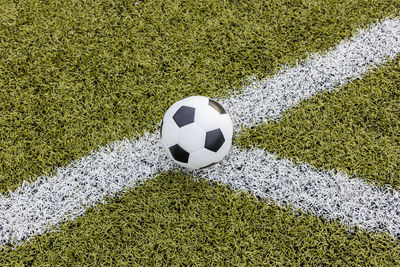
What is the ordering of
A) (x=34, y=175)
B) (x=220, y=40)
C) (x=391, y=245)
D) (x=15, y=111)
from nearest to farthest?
(x=391, y=245), (x=34, y=175), (x=15, y=111), (x=220, y=40)

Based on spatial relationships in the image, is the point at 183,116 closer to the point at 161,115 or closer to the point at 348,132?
the point at 161,115

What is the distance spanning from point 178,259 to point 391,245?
4.73 ft

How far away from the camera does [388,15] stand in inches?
104

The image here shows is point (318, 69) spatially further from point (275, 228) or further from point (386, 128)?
point (275, 228)

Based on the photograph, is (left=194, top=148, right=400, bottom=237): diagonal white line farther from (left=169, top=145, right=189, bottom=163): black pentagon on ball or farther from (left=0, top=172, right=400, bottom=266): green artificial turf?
(left=169, top=145, right=189, bottom=163): black pentagon on ball

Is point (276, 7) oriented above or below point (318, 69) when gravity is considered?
above

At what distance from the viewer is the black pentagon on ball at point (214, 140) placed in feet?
6.09

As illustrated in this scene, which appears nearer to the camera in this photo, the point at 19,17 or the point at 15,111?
the point at 15,111

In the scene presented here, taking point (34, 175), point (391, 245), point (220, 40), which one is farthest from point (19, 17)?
point (391, 245)

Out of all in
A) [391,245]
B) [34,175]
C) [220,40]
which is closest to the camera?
[391,245]

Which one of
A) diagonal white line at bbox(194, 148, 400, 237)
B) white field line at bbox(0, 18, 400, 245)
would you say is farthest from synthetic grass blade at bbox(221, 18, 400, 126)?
diagonal white line at bbox(194, 148, 400, 237)

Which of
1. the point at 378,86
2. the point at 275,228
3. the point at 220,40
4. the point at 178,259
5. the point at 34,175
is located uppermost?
the point at 220,40

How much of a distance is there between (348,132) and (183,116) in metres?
1.32

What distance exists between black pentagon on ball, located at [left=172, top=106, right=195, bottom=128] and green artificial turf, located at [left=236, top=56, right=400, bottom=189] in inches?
21.5
